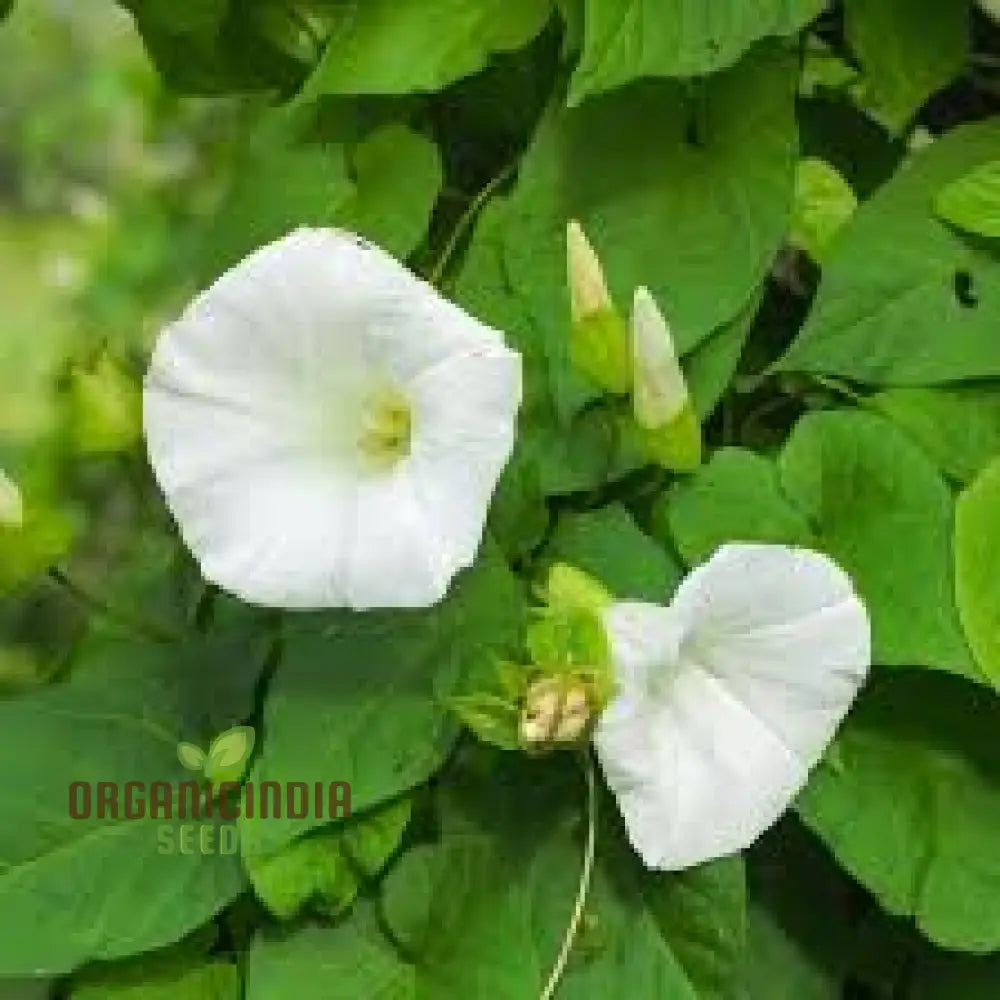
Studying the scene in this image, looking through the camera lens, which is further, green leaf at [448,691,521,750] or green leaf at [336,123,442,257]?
green leaf at [336,123,442,257]

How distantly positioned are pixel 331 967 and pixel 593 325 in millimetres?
194

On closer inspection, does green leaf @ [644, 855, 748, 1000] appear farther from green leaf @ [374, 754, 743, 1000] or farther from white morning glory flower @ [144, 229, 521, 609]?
white morning glory flower @ [144, 229, 521, 609]

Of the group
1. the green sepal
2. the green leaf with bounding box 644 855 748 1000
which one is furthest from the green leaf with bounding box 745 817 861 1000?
the green sepal

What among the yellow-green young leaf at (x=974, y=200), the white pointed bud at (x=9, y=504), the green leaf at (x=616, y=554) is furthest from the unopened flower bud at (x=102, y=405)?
the yellow-green young leaf at (x=974, y=200)

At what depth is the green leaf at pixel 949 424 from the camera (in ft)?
2.32

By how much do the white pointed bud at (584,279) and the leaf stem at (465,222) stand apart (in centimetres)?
11

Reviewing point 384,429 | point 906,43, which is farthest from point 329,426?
point 906,43

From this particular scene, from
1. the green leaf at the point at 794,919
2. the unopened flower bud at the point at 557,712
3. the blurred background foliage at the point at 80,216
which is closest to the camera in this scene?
the unopened flower bud at the point at 557,712

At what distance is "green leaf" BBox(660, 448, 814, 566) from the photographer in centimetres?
70

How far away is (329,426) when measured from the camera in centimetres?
68

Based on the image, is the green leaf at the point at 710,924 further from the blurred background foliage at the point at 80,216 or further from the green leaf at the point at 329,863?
the blurred background foliage at the point at 80,216

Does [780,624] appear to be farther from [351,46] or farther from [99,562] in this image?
[99,562]

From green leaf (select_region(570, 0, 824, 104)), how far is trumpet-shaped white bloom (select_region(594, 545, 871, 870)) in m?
0.14

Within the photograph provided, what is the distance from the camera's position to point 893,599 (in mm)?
680
